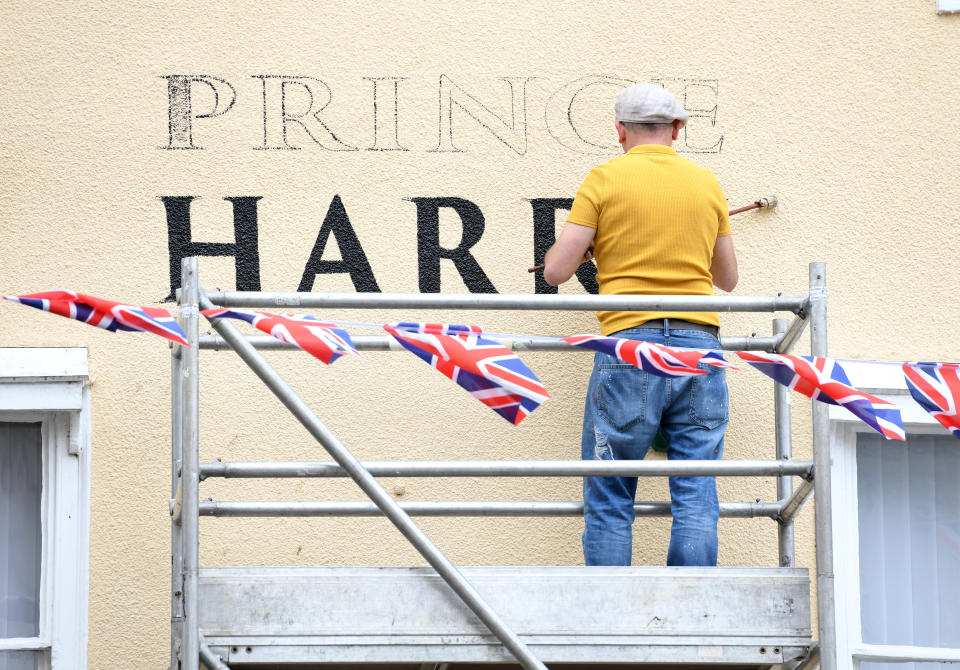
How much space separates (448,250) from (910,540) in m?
2.19

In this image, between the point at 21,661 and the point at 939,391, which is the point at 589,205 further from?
the point at 21,661

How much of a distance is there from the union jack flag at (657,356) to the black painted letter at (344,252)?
1.42m

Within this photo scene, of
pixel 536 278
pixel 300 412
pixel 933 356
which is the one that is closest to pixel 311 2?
pixel 536 278

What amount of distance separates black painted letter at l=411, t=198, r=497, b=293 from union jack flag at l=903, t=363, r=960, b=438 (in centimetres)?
177

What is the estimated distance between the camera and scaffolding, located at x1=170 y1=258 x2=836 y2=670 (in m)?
3.84

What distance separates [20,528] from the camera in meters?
5.06

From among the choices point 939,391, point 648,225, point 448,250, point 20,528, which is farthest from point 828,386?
point 20,528

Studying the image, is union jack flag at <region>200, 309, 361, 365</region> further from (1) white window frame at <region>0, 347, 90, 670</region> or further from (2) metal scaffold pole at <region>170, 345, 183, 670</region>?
(1) white window frame at <region>0, 347, 90, 670</region>

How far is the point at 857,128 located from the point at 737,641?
7.71 feet

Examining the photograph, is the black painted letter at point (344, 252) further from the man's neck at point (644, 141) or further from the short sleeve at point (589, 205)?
the man's neck at point (644, 141)

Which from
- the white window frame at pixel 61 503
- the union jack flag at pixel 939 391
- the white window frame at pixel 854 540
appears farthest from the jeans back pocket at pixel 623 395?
the white window frame at pixel 61 503

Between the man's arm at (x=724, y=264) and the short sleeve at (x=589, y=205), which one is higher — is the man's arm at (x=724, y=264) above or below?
below

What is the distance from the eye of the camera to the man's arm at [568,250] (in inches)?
173

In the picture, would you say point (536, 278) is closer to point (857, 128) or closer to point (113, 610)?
point (857, 128)
